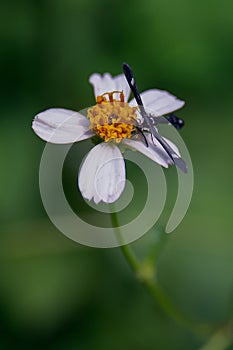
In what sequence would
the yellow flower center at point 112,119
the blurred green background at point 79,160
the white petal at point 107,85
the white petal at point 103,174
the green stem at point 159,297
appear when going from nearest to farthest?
the white petal at point 103,174 < the yellow flower center at point 112,119 < the white petal at point 107,85 < the green stem at point 159,297 < the blurred green background at point 79,160

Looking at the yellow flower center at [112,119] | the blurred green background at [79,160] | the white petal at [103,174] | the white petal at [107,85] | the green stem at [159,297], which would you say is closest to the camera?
the white petal at [103,174]

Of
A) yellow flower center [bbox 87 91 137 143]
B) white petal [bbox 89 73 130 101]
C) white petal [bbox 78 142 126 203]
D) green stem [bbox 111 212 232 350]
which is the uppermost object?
white petal [bbox 89 73 130 101]

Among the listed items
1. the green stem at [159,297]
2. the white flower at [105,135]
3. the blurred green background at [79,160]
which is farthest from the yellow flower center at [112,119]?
the blurred green background at [79,160]

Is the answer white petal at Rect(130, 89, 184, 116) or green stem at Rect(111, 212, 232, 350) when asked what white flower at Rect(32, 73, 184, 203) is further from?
green stem at Rect(111, 212, 232, 350)

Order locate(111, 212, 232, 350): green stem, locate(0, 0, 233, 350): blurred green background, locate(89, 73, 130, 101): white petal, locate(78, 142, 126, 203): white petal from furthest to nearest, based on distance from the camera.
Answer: locate(0, 0, 233, 350): blurred green background < locate(111, 212, 232, 350): green stem < locate(89, 73, 130, 101): white petal < locate(78, 142, 126, 203): white petal

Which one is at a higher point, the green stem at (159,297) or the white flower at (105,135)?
the white flower at (105,135)

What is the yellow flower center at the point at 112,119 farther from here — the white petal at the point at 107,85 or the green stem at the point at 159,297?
the green stem at the point at 159,297

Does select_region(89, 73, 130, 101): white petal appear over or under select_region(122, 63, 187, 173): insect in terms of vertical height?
over

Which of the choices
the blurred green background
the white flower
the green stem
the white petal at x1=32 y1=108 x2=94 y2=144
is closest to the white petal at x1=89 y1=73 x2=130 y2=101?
the white flower

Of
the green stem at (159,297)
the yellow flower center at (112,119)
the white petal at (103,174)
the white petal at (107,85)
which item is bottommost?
the green stem at (159,297)
